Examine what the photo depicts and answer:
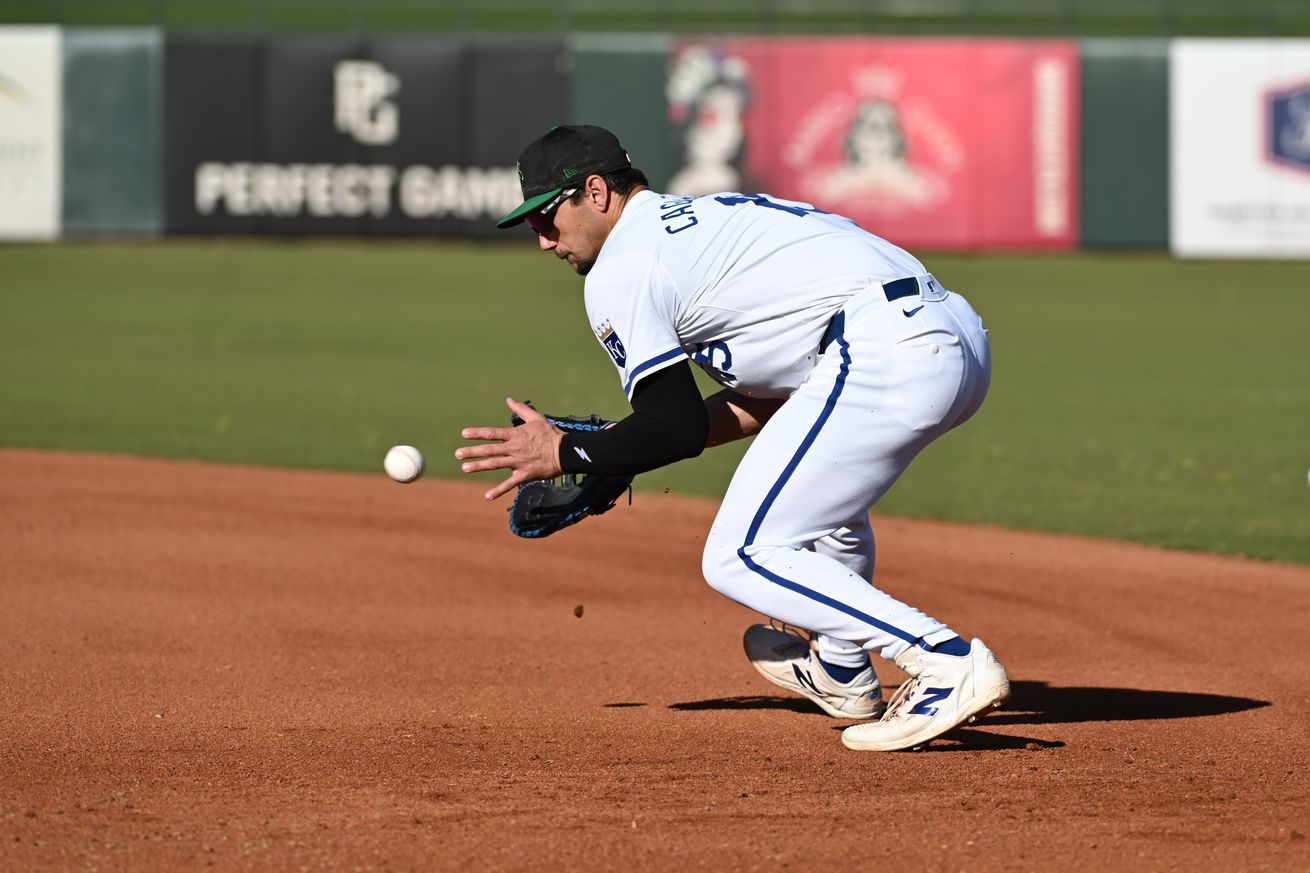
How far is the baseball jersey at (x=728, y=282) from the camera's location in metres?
4.36

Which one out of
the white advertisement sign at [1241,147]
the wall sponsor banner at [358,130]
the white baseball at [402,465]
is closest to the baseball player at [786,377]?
the white baseball at [402,465]

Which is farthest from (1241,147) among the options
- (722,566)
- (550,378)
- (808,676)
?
(722,566)

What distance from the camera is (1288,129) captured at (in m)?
26.8

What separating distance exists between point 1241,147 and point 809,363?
79.7ft

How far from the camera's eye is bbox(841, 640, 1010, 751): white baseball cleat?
4.49m

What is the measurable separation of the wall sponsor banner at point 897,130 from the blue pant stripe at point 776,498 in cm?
2305

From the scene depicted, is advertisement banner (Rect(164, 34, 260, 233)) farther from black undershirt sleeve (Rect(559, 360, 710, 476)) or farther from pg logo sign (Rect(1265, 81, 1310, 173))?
black undershirt sleeve (Rect(559, 360, 710, 476))

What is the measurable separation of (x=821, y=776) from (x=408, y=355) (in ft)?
38.4

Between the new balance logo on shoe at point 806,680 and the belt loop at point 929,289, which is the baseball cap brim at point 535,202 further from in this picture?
the new balance logo on shoe at point 806,680

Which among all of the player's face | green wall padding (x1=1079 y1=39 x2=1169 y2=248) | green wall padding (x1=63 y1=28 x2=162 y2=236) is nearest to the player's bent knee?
the player's face

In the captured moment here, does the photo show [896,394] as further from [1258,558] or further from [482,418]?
[482,418]

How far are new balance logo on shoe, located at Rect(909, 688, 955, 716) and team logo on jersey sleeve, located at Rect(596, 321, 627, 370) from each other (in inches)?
47.4

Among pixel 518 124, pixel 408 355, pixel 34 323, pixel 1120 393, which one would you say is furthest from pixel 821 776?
pixel 518 124

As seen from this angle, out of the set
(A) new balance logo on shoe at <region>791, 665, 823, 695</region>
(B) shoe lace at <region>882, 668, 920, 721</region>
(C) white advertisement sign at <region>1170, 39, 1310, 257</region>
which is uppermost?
(C) white advertisement sign at <region>1170, 39, 1310, 257</region>
